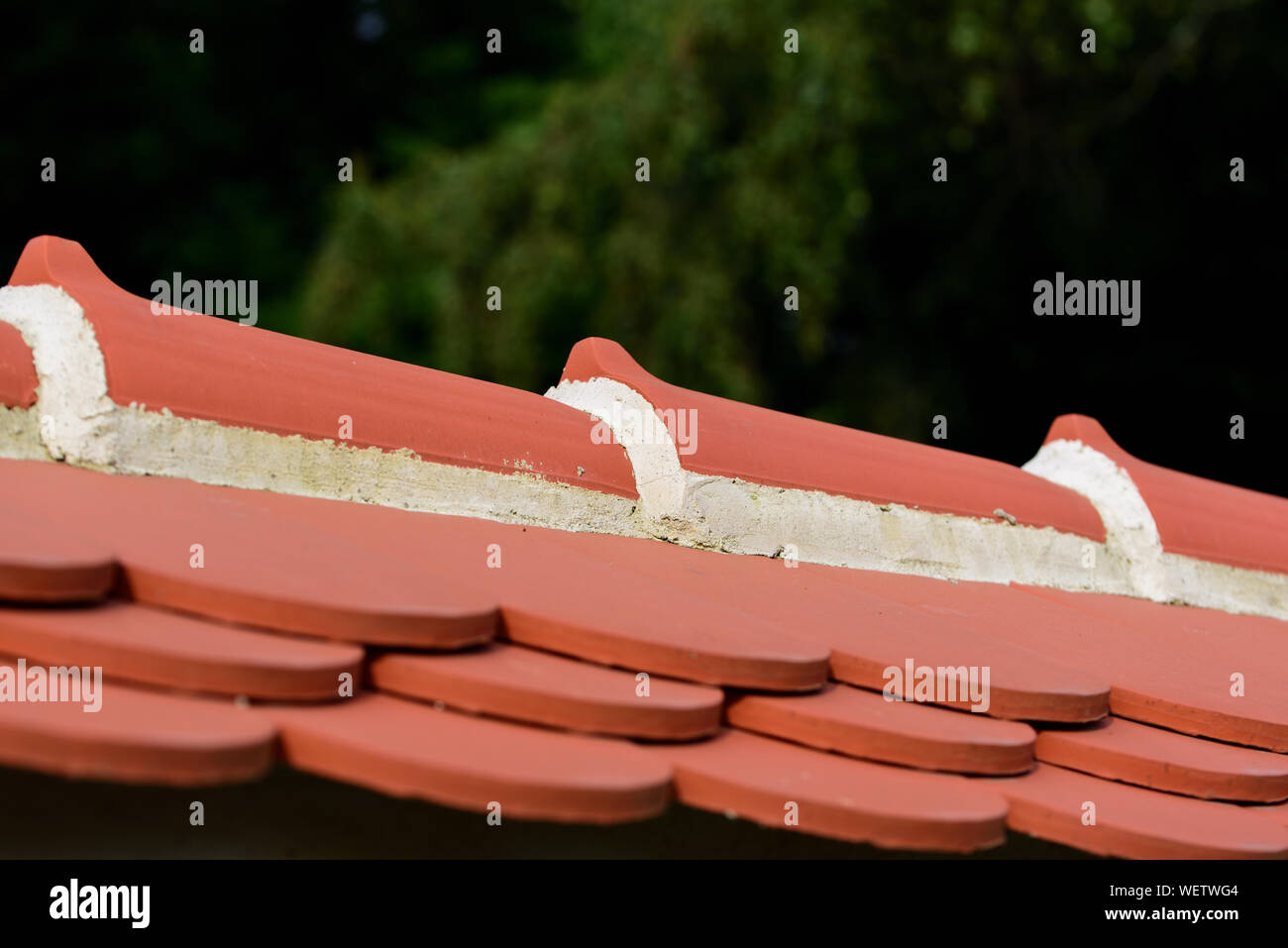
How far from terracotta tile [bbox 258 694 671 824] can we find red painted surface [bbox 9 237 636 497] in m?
0.59

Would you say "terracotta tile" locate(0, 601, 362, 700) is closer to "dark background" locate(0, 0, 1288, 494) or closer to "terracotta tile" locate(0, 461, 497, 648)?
"terracotta tile" locate(0, 461, 497, 648)

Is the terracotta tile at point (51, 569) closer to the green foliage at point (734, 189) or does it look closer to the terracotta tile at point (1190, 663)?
the terracotta tile at point (1190, 663)

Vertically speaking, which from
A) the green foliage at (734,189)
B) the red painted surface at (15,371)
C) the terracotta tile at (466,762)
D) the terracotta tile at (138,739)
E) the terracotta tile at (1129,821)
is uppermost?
the green foliage at (734,189)

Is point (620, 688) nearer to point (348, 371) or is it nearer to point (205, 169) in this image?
point (348, 371)

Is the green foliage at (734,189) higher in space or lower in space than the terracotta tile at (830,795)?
higher

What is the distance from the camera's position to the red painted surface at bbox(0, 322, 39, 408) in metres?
1.41

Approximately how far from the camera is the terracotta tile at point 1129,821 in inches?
48.6

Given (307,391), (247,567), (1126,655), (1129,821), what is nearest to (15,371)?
(307,391)

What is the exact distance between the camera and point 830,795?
3.70 ft

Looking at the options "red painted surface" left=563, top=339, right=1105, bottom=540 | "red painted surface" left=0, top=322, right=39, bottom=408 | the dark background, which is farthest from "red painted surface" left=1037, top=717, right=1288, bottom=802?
the dark background

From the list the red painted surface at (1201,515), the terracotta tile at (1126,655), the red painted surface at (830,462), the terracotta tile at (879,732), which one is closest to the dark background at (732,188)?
the red painted surface at (1201,515)

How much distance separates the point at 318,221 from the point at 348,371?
10651 mm

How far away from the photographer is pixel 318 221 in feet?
38.5
